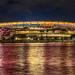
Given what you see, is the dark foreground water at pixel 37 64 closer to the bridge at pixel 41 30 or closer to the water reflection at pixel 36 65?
the water reflection at pixel 36 65

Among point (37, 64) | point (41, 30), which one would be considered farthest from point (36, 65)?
point (41, 30)

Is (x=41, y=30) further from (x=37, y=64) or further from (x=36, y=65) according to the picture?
(x=36, y=65)

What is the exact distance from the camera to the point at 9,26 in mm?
180500

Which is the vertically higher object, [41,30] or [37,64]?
[41,30]

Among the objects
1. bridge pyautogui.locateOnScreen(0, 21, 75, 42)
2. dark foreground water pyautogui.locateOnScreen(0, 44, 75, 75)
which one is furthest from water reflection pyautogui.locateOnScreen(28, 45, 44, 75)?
bridge pyautogui.locateOnScreen(0, 21, 75, 42)

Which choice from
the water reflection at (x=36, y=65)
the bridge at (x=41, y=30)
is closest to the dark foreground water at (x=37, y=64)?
the water reflection at (x=36, y=65)

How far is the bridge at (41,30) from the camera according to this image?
163500mm

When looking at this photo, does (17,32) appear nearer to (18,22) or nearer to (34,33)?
(34,33)

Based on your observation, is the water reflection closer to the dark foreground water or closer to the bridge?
the dark foreground water

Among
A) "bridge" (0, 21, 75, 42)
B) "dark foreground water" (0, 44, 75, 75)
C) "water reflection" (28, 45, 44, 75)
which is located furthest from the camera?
"bridge" (0, 21, 75, 42)

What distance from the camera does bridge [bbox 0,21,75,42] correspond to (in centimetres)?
16350

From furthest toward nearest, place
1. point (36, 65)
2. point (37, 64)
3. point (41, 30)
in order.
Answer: point (41, 30) → point (37, 64) → point (36, 65)

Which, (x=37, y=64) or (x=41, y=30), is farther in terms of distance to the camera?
(x=41, y=30)

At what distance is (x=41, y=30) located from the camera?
17462cm
